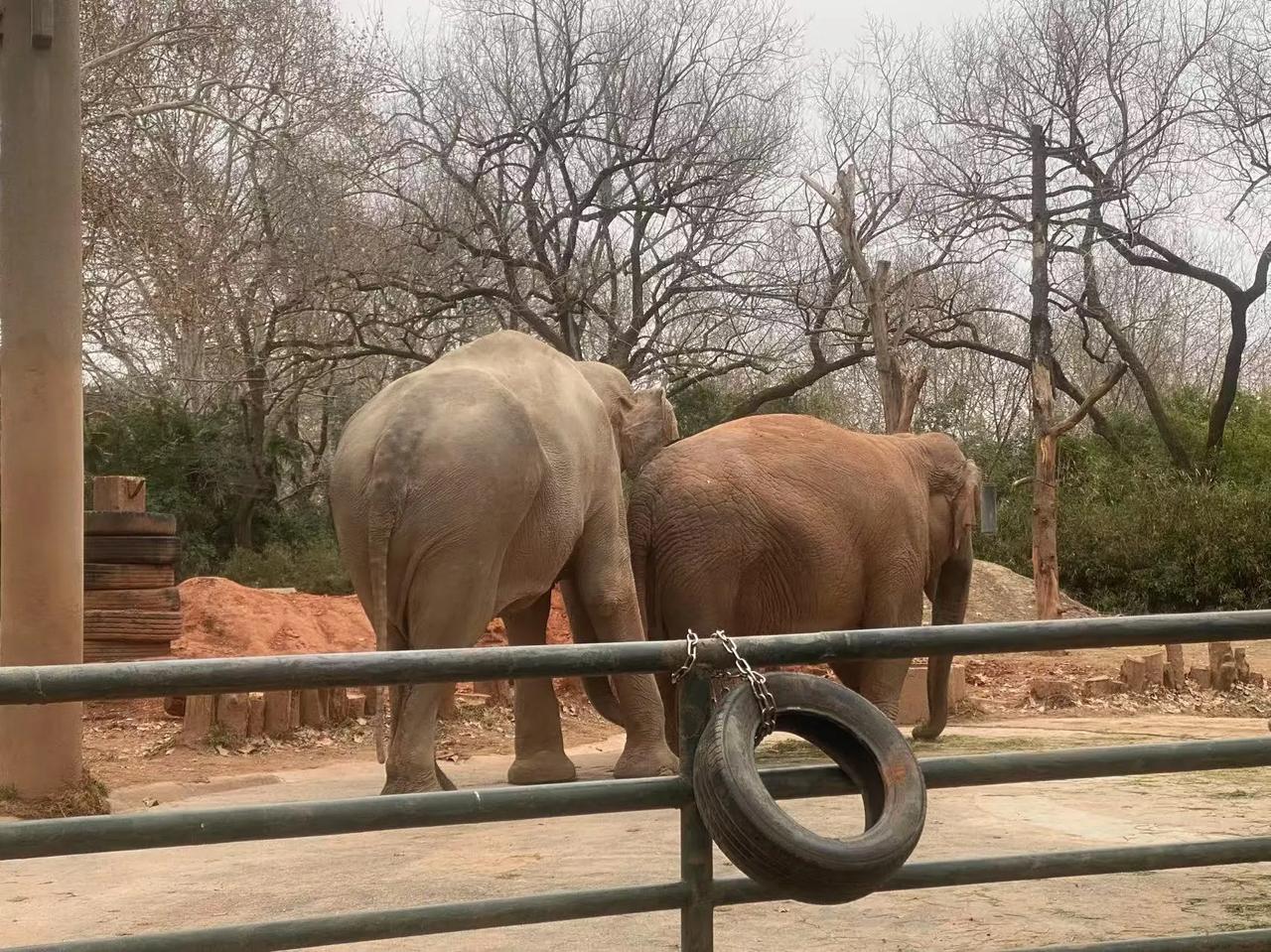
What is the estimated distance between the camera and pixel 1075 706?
12461 mm

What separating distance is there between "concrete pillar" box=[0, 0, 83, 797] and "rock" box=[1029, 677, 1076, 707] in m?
8.40

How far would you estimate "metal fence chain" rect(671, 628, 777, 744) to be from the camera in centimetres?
288

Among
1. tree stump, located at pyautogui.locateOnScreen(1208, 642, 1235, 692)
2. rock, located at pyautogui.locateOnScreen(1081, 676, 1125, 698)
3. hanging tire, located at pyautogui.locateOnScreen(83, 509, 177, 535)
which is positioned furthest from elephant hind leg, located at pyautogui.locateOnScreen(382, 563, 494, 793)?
tree stump, located at pyautogui.locateOnScreen(1208, 642, 1235, 692)

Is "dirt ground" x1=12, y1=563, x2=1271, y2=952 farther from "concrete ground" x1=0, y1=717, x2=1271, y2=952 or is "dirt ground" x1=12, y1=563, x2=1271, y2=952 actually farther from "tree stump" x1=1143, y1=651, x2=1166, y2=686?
"tree stump" x1=1143, y1=651, x2=1166, y2=686

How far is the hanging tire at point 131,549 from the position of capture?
10703mm

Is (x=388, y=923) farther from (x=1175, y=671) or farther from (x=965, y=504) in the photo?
(x=1175, y=671)

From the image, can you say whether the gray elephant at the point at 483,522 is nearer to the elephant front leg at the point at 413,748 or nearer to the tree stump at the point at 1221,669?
the elephant front leg at the point at 413,748

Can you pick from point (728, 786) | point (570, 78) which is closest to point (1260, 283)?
point (570, 78)

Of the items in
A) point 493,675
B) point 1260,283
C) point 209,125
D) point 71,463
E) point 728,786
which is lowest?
point 728,786

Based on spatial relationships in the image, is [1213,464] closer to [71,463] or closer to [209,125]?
[209,125]

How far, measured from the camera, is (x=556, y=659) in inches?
110

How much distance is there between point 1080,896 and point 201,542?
1938cm

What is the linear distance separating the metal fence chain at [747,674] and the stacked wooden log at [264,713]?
6.95 metres

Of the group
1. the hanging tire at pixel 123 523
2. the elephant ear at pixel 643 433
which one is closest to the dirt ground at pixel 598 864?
the hanging tire at pixel 123 523
